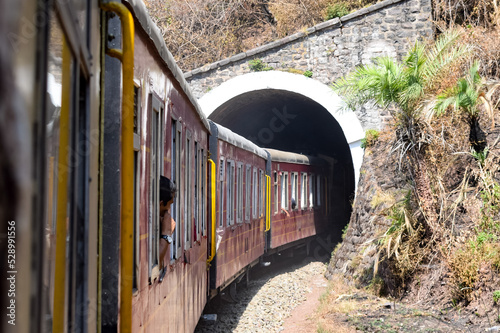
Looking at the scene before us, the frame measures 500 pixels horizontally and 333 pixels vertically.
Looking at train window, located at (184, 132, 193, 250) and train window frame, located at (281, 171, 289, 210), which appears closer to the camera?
train window, located at (184, 132, 193, 250)

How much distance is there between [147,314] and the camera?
3.50m

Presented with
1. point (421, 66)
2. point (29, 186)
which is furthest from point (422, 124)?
point (29, 186)

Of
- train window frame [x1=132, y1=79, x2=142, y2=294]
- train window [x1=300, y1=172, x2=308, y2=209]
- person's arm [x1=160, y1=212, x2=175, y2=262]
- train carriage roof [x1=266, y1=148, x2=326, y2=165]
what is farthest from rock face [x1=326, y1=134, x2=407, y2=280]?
train window frame [x1=132, y1=79, x2=142, y2=294]

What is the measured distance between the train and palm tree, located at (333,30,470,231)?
5.38 m

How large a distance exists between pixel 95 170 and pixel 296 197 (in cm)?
1778

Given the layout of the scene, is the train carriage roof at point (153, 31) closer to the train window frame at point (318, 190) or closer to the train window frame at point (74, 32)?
the train window frame at point (74, 32)

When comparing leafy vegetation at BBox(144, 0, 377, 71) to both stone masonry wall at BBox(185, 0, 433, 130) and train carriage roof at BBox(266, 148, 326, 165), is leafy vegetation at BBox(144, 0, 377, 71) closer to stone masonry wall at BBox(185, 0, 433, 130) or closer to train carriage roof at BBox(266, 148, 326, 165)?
stone masonry wall at BBox(185, 0, 433, 130)

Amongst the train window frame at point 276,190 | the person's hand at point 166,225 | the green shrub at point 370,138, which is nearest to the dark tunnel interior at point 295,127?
the green shrub at point 370,138

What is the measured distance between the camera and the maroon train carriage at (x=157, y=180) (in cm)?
324

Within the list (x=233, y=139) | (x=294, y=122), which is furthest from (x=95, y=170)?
(x=294, y=122)

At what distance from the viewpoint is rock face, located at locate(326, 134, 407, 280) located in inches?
528

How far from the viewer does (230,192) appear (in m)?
11.2

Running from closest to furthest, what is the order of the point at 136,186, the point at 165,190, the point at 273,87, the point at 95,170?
the point at 95,170 → the point at 136,186 → the point at 165,190 → the point at 273,87

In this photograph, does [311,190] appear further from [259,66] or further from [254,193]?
[254,193]
